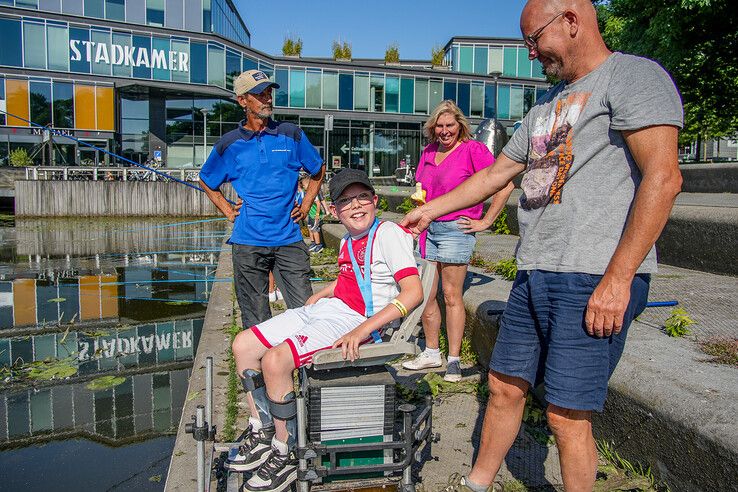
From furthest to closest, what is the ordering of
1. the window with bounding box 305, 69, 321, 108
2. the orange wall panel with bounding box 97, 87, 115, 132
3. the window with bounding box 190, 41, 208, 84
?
the window with bounding box 305, 69, 321, 108, the window with bounding box 190, 41, 208, 84, the orange wall panel with bounding box 97, 87, 115, 132

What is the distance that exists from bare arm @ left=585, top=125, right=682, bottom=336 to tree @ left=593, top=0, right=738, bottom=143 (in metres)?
14.4

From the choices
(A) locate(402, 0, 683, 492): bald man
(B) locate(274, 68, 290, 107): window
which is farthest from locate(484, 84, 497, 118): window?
(A) locate(402, 0, 683, 492): bald man

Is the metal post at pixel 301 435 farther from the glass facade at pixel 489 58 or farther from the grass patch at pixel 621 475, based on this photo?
the glass facade at pixel 489 58

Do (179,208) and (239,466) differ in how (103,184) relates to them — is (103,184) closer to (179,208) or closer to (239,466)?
(179,208)

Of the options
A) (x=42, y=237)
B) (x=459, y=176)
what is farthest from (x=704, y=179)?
(x=42, y=237)

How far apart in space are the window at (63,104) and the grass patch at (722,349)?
3774 centimetres

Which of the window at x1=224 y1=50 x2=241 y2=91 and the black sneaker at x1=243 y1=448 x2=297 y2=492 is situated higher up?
the window at x1=224 y1=50 x2=241 y2=91

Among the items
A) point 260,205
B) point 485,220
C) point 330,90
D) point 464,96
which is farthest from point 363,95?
point 260,205

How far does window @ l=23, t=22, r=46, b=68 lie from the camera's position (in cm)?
3534

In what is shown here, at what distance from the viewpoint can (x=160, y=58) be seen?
37.5m

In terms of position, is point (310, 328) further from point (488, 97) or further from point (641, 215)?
point (488, 97)

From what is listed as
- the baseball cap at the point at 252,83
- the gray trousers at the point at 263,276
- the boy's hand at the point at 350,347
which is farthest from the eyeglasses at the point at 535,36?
the gray trousers at the point at 263,276

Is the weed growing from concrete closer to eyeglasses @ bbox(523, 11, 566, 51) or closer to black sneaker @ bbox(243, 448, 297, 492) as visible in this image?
eyeglasses @ bbox(523, 11, 566, 51)

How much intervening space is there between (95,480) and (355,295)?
1.75 metres
